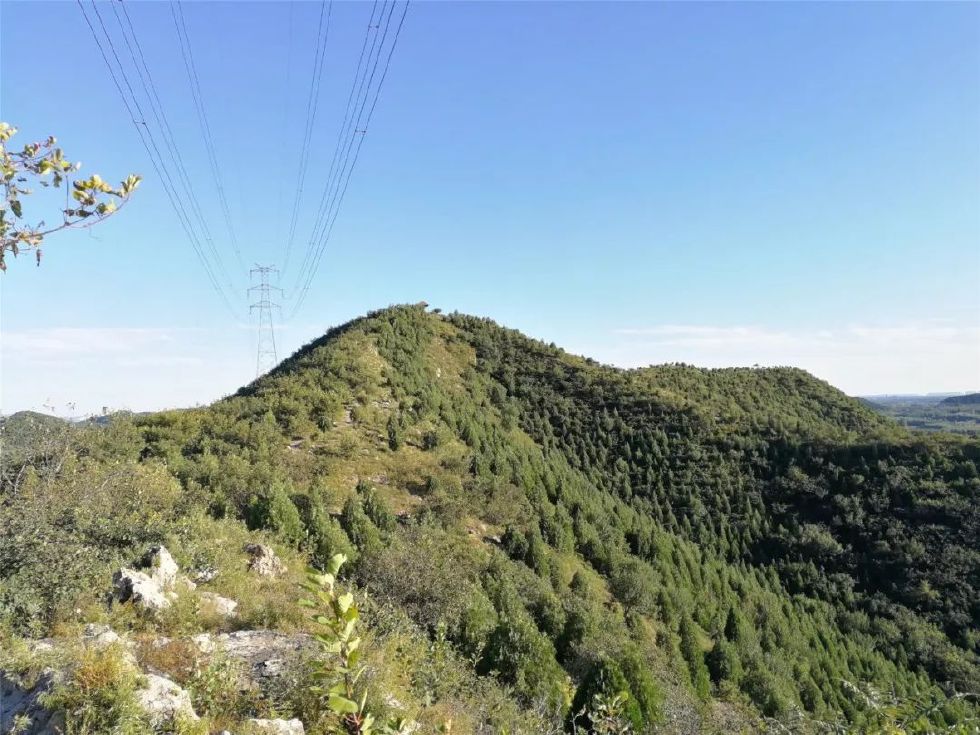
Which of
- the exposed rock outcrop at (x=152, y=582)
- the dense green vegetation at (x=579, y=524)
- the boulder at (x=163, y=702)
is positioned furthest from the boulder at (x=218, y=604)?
the boulder at (x=163, y=702)

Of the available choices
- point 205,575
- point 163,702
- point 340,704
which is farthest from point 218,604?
point 340,704

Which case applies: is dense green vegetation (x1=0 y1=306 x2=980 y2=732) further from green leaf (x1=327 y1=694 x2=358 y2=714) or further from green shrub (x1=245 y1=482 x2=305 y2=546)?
green leaf (x1=327 y1=694 x2=358 y2=714)

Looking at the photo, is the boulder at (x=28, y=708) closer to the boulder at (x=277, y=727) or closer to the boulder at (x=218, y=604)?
the boulder at (x=277, y=727)

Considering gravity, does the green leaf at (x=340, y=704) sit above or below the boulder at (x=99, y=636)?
above

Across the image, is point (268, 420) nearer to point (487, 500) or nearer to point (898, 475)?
point (487, 500)

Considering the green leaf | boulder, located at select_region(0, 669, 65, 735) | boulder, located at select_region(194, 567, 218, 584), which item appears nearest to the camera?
the green leaf

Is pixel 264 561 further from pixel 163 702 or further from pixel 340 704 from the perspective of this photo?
pixel 340 704

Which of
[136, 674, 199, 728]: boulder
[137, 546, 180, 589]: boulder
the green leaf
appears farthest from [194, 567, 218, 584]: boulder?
the green leaf
